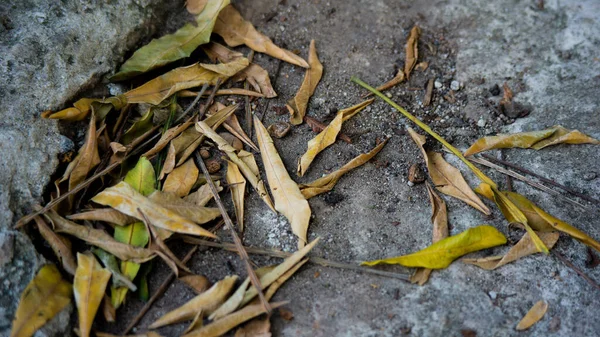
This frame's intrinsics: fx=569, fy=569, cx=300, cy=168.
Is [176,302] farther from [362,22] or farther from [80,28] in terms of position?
[362,22]

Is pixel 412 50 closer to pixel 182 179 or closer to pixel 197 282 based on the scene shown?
pixel 182 179

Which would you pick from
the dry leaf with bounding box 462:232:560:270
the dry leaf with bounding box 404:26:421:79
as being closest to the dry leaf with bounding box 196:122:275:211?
the dry leaf with bounding box 462:232:560:270

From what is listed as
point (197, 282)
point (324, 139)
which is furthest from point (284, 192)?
point (197, 282)

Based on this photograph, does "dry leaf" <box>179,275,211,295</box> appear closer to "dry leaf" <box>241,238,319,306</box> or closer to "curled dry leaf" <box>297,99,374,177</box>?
"dry leaf" <box>241,238,319,306</box>

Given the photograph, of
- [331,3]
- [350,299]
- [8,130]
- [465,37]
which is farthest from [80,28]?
[465,37]

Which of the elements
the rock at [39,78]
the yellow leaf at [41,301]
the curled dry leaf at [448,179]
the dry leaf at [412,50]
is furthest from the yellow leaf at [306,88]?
the yellow leaf at [41,301]

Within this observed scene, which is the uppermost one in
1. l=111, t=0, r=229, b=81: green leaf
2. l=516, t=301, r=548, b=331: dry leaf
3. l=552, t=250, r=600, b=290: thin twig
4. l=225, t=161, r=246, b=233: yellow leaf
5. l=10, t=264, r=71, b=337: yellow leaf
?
l=111, t=0, r=229, b=81: green leaf
